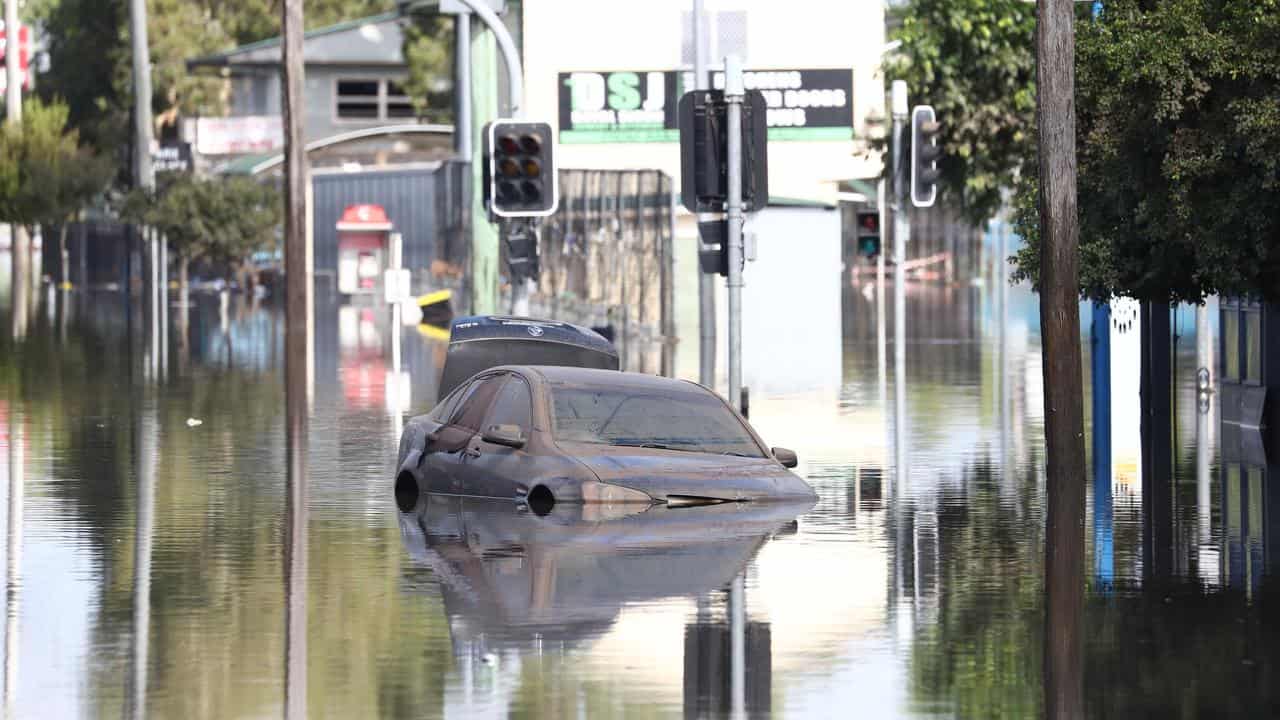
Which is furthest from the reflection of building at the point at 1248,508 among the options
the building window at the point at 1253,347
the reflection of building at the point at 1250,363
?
the building window at the point at 1253,347

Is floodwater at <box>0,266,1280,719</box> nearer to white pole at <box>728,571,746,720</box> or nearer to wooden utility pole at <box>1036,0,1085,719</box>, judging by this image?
white pole at <box>728,571,746,720</box>

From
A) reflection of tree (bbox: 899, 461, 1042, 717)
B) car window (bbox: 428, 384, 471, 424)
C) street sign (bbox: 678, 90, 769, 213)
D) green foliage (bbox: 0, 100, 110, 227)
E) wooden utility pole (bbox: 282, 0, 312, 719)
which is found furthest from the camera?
green foliage (bbox: 0, 100, 110, 227)

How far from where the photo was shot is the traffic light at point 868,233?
110ft

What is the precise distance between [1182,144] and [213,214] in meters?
48.6

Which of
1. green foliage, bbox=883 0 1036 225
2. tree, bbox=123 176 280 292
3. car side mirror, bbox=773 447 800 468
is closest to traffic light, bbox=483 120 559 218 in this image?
car side mirror, bbox=773 447 800 468

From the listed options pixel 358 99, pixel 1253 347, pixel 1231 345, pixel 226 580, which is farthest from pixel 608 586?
pixel 358 99

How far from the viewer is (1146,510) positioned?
1850 cm

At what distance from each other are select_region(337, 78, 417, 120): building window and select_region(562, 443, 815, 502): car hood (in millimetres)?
75775

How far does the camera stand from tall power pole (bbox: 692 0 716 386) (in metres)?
31.1

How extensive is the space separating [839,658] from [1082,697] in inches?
55.5

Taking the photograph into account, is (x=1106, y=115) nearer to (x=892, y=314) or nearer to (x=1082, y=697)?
(x=1082, y=697)

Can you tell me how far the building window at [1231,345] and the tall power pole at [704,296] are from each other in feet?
18.7

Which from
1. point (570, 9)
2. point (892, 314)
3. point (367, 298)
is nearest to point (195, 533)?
point (570, 9)

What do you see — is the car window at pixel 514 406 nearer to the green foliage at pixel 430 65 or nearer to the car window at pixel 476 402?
the car window at pixel 476 402
